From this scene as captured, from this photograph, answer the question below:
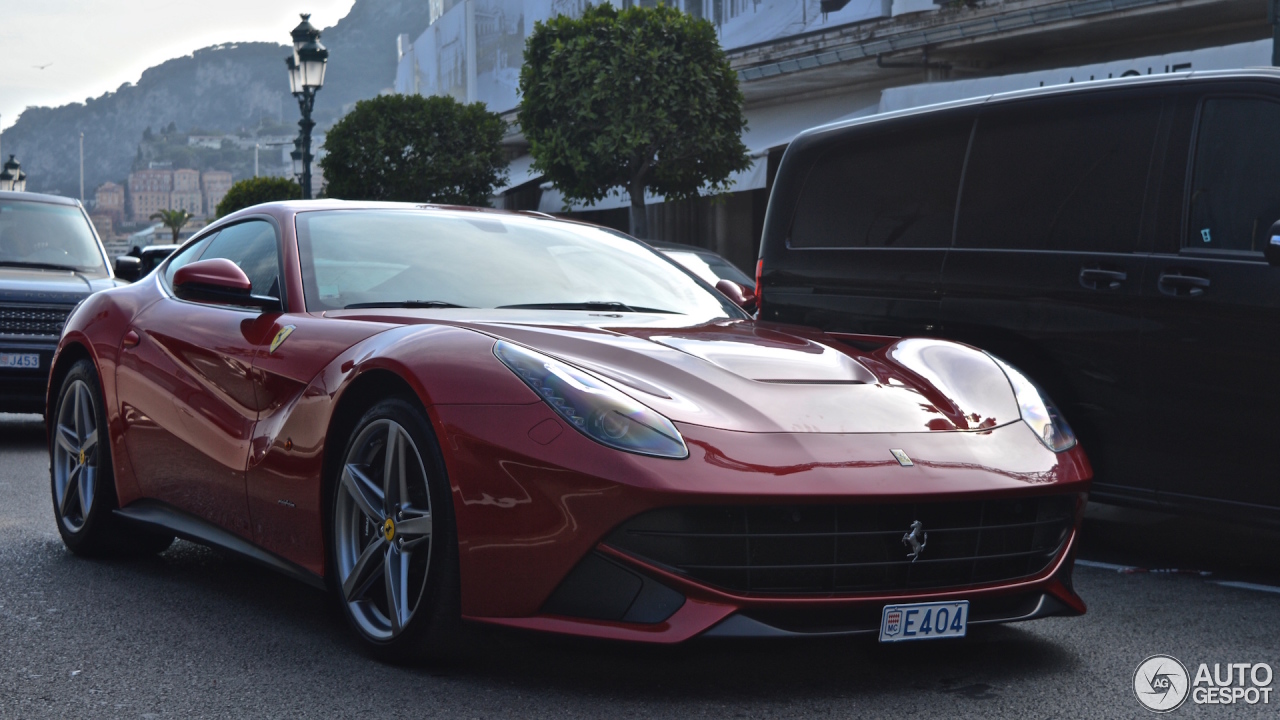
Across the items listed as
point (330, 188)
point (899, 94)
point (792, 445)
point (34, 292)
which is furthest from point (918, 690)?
point (330, 188)

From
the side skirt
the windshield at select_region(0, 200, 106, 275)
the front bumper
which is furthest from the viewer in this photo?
the windshield at select_region(0, 200, 106, 275)

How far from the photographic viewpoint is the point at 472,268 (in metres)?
4.50

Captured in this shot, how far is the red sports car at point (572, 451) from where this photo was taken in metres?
3.16

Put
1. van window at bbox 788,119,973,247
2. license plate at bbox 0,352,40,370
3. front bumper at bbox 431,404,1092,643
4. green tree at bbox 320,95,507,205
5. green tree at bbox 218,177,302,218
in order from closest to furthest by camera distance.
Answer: front bumper at bbox 431,404,1092,643 → van window at bbox 788,119,973,247 → license plate at bbox 0,352,40,370 → green tree at bbox 320,95,507,205 → green tree at bbox 218,177,302,218

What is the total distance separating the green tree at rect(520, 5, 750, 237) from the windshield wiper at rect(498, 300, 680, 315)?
17721 millimetres

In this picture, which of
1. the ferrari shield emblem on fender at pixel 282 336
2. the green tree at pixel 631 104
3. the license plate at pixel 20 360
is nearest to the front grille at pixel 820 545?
the ferrari shield emblem on fender at pixel 282 336

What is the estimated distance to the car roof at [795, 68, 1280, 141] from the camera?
500cm

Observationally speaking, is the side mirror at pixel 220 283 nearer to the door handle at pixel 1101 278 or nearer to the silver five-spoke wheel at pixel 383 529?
the silver five-spoke wheel at pixel 383 529

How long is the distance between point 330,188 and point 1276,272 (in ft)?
98.6

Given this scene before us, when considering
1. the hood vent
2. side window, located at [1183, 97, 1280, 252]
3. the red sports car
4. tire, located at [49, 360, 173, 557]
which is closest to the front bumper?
the red sports car

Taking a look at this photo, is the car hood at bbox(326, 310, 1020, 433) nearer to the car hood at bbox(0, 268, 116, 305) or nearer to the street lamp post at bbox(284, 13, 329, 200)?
the car hood at bbox(0, 268, 116, 305)

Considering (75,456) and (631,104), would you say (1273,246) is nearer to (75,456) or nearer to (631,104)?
(75,456)

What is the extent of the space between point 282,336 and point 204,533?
2.51 feet

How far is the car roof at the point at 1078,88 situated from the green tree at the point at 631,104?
15564mm
